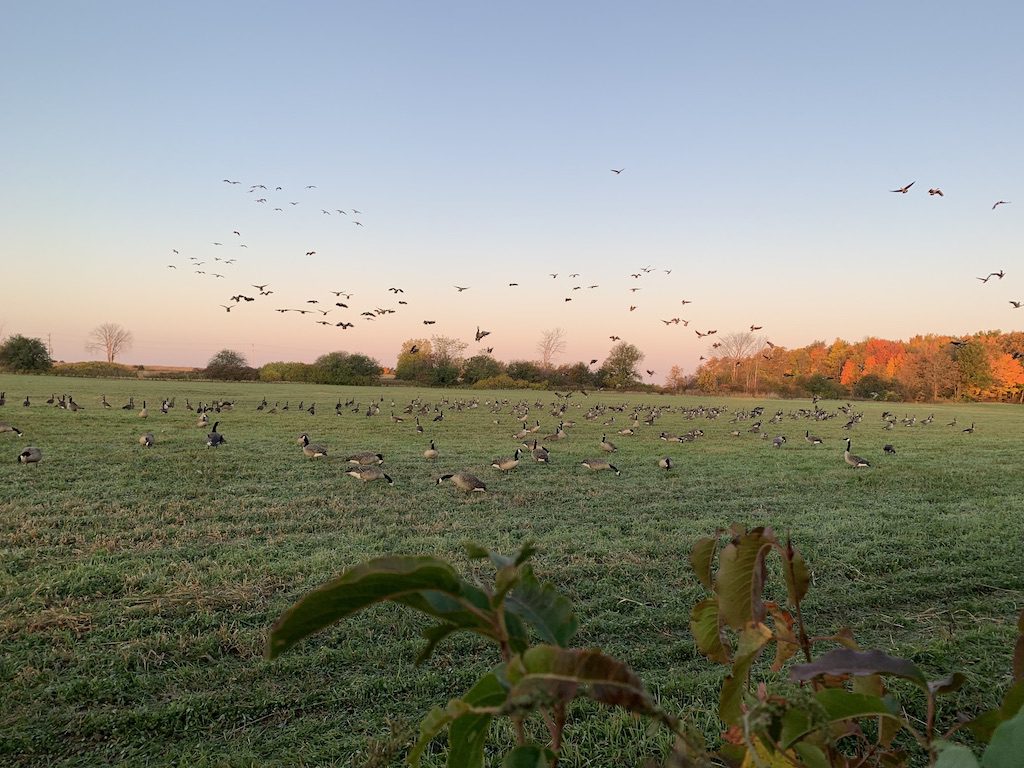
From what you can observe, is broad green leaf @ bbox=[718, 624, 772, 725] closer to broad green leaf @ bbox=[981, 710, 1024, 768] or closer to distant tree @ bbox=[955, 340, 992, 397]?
broad green leaf @ bbox=[981, 710, 1024, 768]

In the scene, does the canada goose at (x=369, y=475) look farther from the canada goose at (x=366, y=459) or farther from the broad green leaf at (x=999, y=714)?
the broad green leaf at (x=999, y=714)

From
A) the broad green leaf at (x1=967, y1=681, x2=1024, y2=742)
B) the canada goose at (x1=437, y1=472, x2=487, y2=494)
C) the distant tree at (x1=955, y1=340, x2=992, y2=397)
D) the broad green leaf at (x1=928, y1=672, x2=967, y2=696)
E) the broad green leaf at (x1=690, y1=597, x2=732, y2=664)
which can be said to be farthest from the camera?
the distant tree at (x1=955, y1=340, x2=992, y2=397)

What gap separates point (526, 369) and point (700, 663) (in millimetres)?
80205

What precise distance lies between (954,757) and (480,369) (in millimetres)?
83912

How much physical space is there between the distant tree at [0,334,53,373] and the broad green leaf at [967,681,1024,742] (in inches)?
3620

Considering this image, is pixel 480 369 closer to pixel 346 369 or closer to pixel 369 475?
pixel 346 369

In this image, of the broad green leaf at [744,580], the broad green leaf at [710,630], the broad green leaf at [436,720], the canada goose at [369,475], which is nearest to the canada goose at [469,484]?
the canada goose at [369,475]

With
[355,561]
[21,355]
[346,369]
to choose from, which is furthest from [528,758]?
[21,355]

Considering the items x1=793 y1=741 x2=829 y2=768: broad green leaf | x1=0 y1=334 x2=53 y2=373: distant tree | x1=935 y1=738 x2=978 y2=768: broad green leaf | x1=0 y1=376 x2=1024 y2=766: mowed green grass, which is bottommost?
x1=0 y1=376 x2=1024 y2=766: mowed green grass

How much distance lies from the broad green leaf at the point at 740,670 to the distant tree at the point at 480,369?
81.0 m

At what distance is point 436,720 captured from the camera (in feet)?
2.00

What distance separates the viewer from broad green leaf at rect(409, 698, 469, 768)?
0.54 metres

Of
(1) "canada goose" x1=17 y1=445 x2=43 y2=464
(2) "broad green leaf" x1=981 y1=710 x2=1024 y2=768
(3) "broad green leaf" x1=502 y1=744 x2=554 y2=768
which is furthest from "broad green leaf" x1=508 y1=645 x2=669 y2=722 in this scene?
(1) "canada goose" x1=17 y1=445 x2=43 y2=464

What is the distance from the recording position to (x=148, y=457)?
14.4 meters
